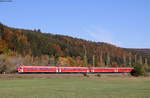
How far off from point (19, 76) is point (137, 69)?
39137mm

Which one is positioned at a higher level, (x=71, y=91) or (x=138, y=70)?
(x=138, y=70)

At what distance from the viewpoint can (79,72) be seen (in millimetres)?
67688

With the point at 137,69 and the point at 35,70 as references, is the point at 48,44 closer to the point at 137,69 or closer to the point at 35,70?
the point at 137,69

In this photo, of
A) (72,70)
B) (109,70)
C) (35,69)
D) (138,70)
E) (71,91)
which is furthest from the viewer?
(138,70)

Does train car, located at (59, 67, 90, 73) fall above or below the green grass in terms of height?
above

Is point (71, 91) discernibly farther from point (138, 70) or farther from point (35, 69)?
point (138, 70)

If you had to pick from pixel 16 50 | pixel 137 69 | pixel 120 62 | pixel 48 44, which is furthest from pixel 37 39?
pixel 137 69

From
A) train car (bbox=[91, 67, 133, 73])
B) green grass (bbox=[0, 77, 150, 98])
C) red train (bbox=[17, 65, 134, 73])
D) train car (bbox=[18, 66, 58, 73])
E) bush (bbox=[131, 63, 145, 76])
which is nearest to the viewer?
green grass (bbox=[0, 77, 150, 98])

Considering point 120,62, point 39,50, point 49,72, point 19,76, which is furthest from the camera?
point 120,62

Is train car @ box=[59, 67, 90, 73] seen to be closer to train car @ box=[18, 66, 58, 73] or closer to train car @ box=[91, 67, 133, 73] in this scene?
train car @ box=[18, 66, 58, 73]

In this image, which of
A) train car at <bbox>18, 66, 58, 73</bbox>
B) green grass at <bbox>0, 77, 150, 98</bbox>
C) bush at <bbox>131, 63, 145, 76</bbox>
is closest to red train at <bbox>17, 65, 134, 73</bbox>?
train car at <bbox>18, 66, 58, 73</bbox>

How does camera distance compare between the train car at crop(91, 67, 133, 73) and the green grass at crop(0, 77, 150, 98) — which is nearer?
the green grass at crop(0, 77, 150, 98)

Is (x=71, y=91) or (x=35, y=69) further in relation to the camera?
(x=35, y=69)

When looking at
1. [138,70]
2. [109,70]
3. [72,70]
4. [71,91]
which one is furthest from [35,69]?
[71,91]
